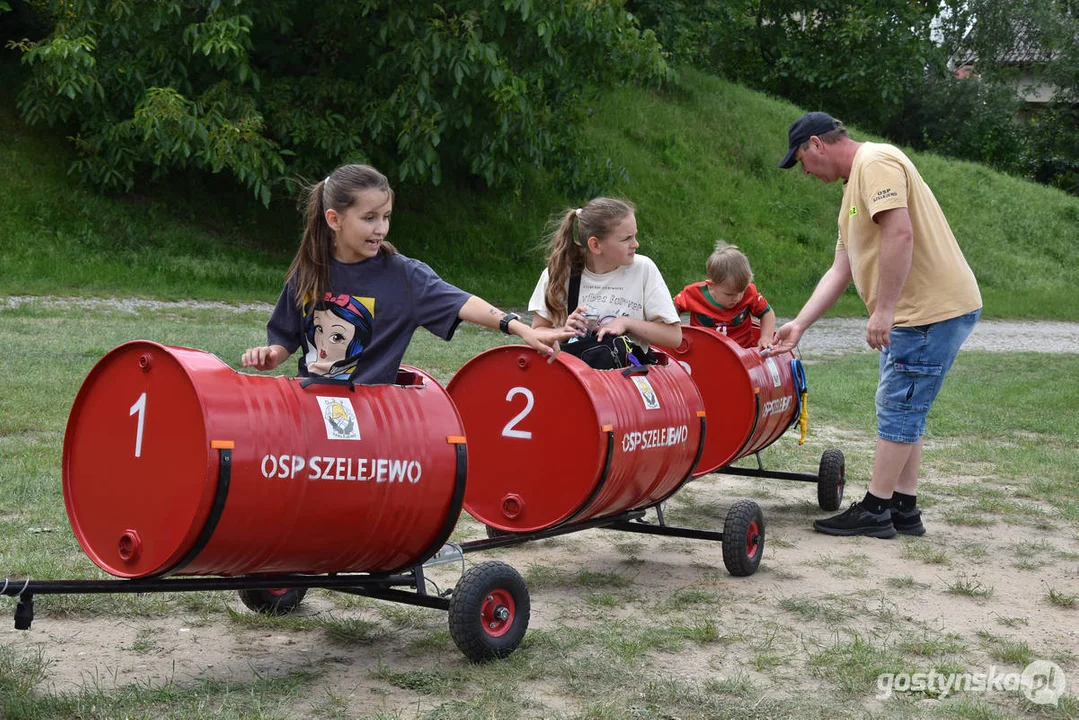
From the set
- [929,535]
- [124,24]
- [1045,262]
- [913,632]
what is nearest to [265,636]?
[913,632]

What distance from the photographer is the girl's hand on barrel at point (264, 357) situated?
4.30 metres

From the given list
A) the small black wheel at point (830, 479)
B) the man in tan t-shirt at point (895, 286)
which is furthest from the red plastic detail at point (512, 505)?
the small black wheel at point (830, 479)

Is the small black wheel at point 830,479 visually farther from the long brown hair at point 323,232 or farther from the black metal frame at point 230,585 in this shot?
the long brown hair at point 323,232

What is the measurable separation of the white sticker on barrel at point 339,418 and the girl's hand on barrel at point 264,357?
34 centimetres

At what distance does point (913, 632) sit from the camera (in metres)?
4.81

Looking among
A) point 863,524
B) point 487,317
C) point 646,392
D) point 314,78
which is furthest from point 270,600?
point 314,78

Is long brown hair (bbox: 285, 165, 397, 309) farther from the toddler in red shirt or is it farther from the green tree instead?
the green tree

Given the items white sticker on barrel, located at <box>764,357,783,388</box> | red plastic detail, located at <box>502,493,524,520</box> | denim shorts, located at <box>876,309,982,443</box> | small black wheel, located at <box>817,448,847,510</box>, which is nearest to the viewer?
red plastic detail, located at <box>502,493,524,520</box>

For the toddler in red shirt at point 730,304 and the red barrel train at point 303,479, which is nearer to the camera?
the red barrel train at point 303,479

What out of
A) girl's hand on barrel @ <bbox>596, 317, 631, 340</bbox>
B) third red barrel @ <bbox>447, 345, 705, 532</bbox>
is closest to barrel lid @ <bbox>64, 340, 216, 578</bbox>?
third red barrel @ <bbox>447, 345, 705, 532</bbox>

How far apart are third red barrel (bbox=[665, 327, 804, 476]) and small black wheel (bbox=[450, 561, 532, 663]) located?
8.74 feet

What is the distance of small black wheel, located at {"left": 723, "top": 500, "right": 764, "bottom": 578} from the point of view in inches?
224

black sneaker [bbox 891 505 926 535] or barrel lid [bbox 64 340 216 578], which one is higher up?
barrel lid [bbox 64 340 216 578]

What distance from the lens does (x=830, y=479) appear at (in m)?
7.46
